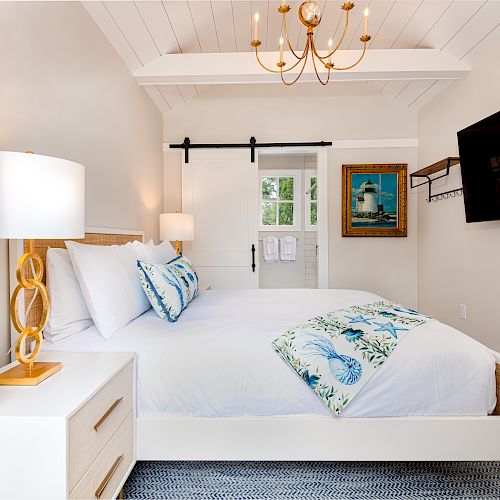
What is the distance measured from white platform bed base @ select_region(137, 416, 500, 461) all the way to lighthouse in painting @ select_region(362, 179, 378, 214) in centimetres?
270

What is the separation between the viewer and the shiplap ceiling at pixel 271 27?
2318mm

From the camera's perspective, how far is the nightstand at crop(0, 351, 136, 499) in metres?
0.90

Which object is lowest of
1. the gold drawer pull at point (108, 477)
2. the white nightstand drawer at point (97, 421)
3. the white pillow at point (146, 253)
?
the gold drawer pull at point (108, 477)

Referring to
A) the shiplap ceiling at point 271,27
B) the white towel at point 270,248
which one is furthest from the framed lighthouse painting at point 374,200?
the white towel at point 270,248

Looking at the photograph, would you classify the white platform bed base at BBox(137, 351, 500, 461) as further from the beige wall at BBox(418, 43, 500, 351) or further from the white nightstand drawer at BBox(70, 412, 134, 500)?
the beige wall at BBox(418, 43, 500, 351)

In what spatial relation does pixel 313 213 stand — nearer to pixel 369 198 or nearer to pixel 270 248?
pixel 270 248

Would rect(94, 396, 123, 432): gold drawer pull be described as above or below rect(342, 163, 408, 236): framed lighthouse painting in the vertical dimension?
below

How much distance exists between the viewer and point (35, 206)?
999 mm

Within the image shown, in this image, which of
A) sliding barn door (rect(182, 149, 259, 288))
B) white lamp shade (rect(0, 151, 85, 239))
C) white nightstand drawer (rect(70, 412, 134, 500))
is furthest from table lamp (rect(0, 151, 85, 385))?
sliding barn door (rect(182, 149, 259, 288))

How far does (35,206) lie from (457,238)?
125 inches

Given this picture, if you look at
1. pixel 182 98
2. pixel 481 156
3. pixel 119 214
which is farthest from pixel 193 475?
pixel 182 98

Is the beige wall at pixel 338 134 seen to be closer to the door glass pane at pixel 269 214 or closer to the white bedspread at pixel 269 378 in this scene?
the door glass pane at pixel 269 214

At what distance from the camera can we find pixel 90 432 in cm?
104

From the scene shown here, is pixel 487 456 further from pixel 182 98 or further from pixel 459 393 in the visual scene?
pixel 182 98
